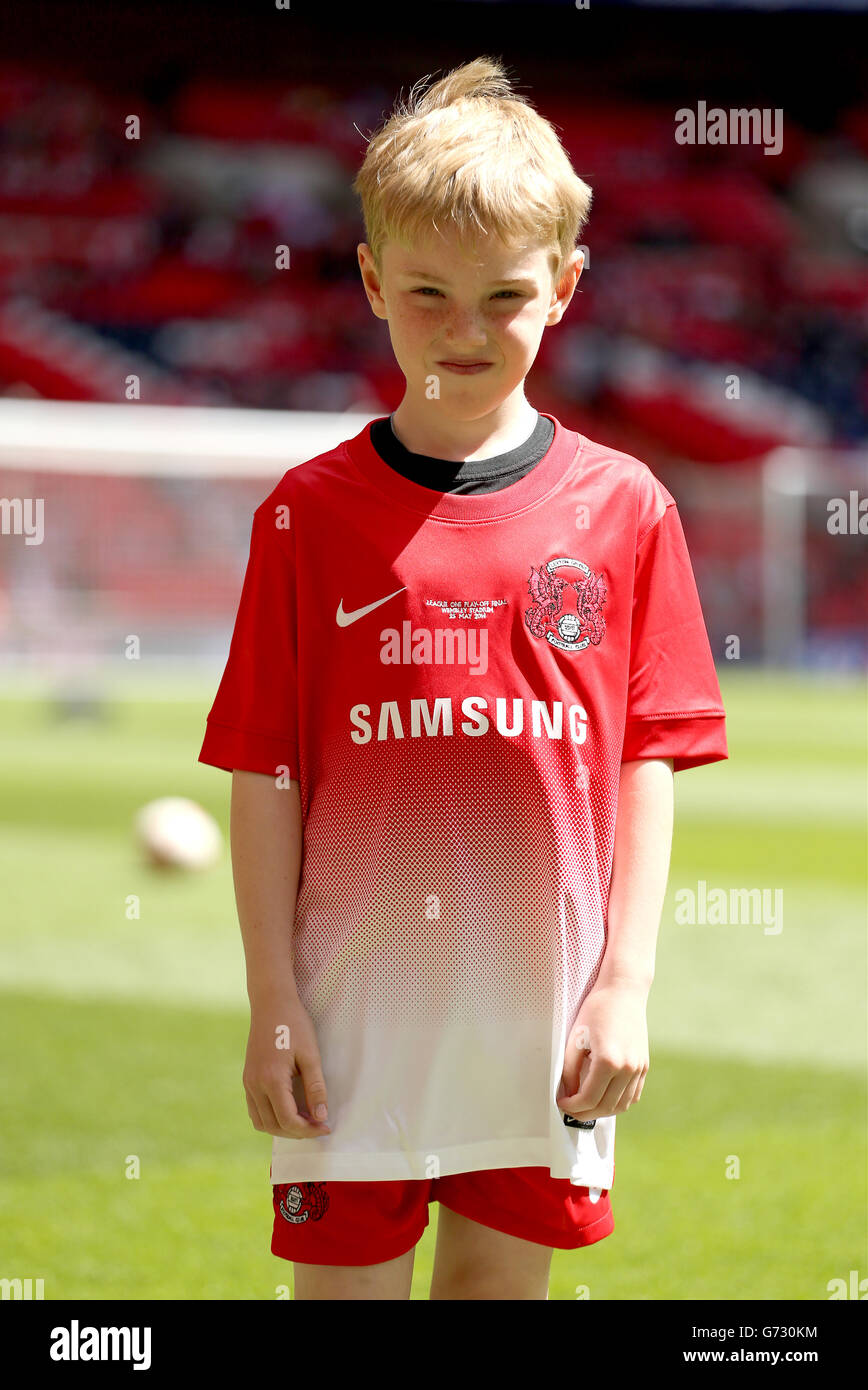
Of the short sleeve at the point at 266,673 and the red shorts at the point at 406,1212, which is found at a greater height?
the short sleeve at the point at 266,673

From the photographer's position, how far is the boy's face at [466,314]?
132cm

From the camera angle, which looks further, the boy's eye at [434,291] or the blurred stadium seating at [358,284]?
the blurred stadium seating at [358,284]

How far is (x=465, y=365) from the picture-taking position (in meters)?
1.35

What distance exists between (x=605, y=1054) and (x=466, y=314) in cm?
67

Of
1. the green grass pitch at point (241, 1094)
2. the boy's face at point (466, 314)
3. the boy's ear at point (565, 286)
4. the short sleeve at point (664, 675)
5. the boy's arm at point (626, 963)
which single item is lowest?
the green grass pitch at point (241, 1094)

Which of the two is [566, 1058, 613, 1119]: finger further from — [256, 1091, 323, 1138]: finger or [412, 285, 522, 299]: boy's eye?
[412, 285, 522, 299]: boy's eye

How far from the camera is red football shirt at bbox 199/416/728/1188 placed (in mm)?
1353

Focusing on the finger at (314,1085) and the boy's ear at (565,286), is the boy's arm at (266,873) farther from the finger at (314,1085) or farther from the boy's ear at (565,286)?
the boy's ear at (565,286)

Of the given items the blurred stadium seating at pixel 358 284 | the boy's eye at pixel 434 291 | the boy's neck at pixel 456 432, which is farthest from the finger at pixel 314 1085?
the blurred stadium seating at pixel 358 284

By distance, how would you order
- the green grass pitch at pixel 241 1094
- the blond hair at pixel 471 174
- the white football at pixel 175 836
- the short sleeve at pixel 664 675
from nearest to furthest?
the blond hair at pixel 471 174, the short sleeve at pixel 664 675, the green grass pitch at pixel 241 1094, the white football at pixel 175 836

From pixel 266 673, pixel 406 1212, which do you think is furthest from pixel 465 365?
pixel 406 1212

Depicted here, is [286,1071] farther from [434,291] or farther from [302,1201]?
[434,291]

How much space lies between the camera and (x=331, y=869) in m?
1.39

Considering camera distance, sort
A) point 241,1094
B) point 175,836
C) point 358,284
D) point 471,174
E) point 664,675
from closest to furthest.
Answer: point 471,174
point 664,675
point 241,1094
point 175,836
point 358,284
